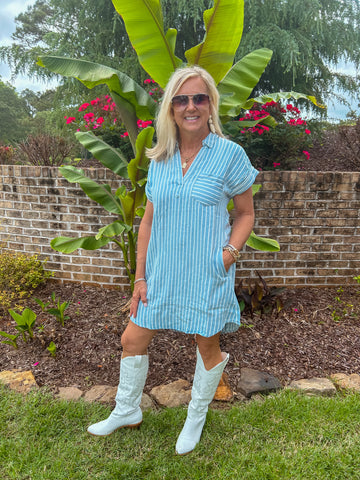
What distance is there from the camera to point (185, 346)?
3.07 metres

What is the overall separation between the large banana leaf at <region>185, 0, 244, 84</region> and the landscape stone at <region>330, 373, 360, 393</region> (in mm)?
2694

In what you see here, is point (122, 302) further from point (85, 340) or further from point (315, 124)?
point (315, 124)

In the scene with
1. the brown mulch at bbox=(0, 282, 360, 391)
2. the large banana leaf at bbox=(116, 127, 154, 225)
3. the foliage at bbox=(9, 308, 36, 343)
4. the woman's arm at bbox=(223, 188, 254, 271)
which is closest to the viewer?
the woman's arm at bbox=(223, 188, 254, 271)

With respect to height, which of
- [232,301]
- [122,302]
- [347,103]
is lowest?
[122,302]

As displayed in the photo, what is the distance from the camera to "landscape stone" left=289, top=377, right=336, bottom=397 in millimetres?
2553

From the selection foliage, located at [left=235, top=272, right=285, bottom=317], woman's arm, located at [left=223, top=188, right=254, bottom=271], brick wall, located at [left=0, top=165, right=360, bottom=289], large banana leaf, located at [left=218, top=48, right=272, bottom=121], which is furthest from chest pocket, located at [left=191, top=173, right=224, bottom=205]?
brick wall, located at [left=0, top=165, right=360, bottom=289]

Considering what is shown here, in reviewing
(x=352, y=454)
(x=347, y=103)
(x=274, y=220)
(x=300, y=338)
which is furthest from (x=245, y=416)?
(x=347, y=103)

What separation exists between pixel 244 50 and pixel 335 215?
4.84 metres

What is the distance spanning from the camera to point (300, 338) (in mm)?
3195

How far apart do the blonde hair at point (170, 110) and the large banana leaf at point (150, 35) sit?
1348 mm

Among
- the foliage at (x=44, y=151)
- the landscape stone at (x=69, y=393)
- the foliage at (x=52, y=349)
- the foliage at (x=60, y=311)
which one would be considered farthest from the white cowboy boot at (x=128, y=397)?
the foliage at (x=44, y=151)

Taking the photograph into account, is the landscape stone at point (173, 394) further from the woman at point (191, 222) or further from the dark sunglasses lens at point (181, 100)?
the dark sunglasses lens at point (181, 100)

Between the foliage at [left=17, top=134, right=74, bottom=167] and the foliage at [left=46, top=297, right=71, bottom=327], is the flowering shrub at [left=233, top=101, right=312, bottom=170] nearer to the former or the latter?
the foliage at [left=17, top=134, right=74, bottom=167]

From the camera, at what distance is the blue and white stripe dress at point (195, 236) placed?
1.65 metres
